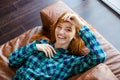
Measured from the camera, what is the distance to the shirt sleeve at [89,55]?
1.48m

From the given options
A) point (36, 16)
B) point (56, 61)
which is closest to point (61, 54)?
point (56, 61)

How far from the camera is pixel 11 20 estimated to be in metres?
2.78

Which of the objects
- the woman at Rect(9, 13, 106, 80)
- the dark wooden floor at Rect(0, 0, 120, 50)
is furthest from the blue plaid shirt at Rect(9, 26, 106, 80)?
the dark wooden floor at Rect(0, 0, 120, 50)

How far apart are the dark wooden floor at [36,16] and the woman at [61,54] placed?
3.11 ft

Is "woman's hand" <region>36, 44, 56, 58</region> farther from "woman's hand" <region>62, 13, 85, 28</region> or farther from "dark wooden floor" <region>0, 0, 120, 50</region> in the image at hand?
"dark wooden floor" <region>0, 0, 120, 50</region>

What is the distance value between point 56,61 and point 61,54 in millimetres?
62

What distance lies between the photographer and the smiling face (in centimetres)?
154

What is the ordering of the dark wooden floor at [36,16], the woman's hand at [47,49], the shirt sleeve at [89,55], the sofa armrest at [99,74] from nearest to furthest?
1. the sofa armrest at [99,74]
2. the shirt sleeve at [89,55]
3. the woman's hand at [47,49]
4. the dark wooden floor at [36,16]

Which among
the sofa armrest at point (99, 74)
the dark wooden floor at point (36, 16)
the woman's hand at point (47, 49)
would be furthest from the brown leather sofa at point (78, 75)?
the dark wooden floor at point (36, 16)

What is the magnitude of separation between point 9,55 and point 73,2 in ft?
4.38

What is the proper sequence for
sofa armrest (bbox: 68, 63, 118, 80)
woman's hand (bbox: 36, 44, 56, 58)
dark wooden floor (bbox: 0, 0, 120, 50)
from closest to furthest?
sofa armrest (bbox: 68, 63, 118, 80)
woman's hand (bbox: 36, 44, 56, 58)
dark wooden floor (bbox: 0, 0, 120, 50)

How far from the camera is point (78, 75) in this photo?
1.55m

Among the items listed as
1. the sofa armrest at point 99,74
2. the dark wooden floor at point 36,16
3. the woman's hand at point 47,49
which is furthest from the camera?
the dark wooden floor at point 36,16

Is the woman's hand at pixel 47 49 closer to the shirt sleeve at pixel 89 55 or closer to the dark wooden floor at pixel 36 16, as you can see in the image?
the shirt sleeve at pixel 89 55
